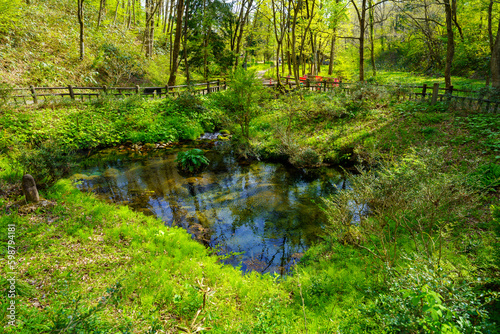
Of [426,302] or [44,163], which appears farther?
[44,163]

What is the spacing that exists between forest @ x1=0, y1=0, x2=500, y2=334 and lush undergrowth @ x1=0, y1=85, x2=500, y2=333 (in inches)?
1.6

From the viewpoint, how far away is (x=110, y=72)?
69.9 ft

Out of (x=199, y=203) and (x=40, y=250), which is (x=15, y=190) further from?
(x=199, y=203)

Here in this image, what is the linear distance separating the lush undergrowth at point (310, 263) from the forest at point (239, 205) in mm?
40

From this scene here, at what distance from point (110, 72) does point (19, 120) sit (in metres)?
11.7

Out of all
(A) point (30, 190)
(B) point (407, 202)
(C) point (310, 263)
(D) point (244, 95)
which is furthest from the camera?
(D) point (244, 95)

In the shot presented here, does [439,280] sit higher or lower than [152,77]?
lower

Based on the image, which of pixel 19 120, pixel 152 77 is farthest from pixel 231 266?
pixel 152 77

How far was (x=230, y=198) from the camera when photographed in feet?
30.7

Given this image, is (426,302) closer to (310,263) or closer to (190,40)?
(310,263)

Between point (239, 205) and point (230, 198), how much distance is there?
640 mm

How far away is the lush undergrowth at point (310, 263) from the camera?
2980mm

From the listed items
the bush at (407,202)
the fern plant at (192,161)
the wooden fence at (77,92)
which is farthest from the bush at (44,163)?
the bush at (407,202)

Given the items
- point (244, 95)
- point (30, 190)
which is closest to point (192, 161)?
point (244, 95)
